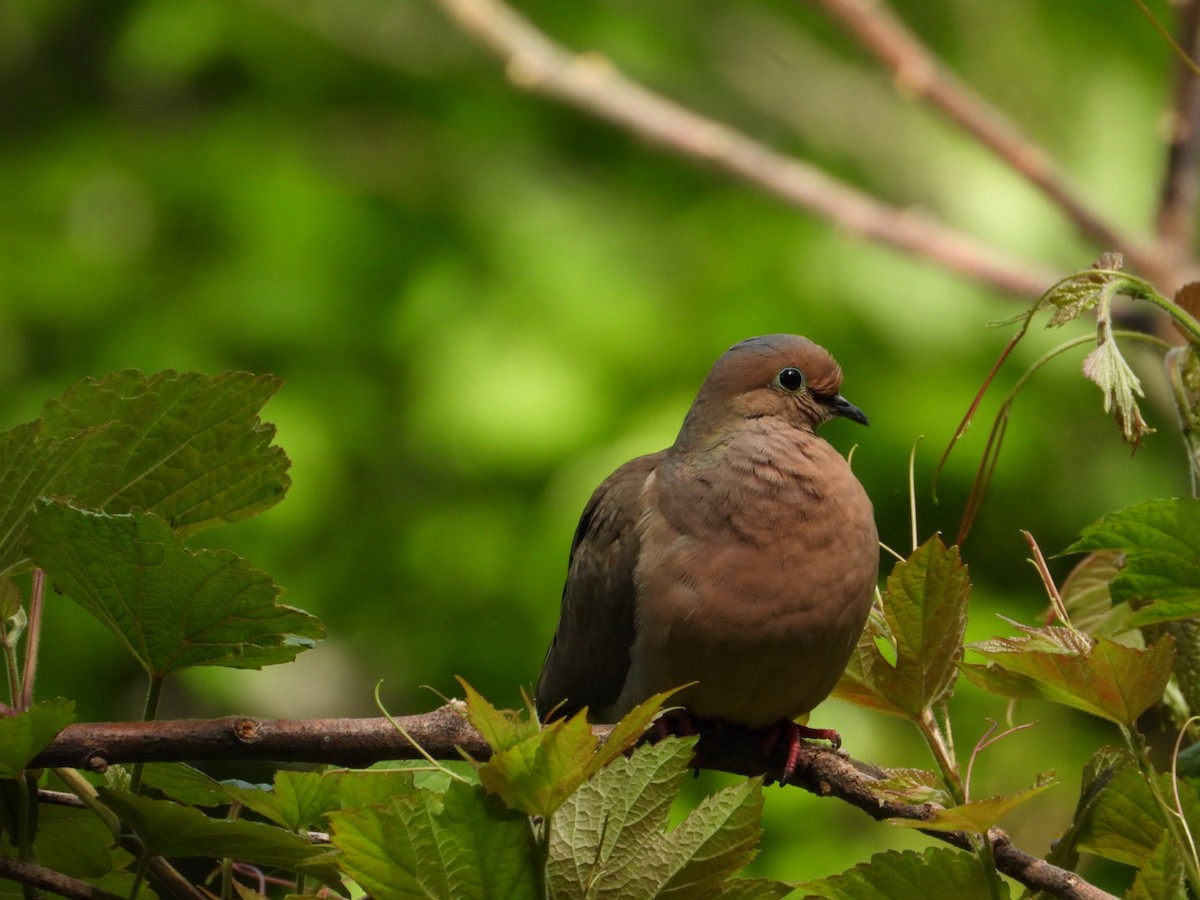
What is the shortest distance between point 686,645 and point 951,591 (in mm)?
761

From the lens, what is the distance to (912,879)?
3.07 ft

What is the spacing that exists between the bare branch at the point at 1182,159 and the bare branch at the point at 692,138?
31 centimetres

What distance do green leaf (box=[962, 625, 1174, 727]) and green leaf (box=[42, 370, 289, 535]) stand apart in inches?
21.6

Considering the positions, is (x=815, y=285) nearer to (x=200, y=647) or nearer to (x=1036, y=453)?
(x=1036, y=453)

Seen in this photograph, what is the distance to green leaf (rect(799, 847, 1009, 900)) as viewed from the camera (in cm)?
93

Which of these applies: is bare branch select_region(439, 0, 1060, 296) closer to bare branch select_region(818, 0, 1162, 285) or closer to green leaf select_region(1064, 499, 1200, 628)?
bare branch select_region(818, 0, 1162, 285)

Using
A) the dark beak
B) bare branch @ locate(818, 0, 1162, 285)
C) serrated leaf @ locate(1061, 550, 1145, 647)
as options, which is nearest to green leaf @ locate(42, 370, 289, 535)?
serrated leaf @ locate(1061, 550, 1145, 647)

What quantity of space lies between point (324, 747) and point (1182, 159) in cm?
299

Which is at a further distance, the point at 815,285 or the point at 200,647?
the point at 815,285

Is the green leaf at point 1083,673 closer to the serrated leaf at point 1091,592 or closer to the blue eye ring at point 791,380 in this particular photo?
the serrated leaf at point 1091,592

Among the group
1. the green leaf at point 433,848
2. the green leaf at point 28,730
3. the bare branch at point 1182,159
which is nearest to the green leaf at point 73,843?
the green leaf at point 28,730

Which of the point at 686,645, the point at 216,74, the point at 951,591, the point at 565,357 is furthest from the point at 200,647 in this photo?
the point at 216,74

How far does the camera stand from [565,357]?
3732mm

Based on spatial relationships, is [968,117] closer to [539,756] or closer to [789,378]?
[789,378]
